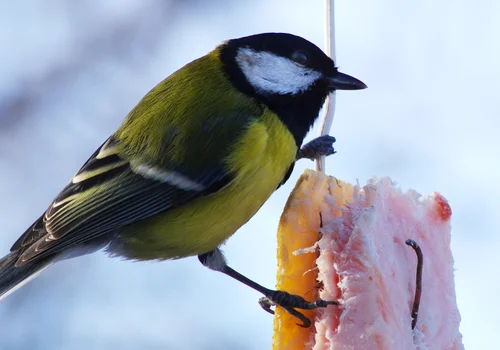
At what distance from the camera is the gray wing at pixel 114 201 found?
6.40ft

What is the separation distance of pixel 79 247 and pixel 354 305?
0.74 meters

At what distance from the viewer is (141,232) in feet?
6.56

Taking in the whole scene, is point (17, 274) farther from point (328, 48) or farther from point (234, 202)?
point (328, 48)

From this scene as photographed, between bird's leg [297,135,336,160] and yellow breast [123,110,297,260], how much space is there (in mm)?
33

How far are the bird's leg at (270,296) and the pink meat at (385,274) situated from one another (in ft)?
0.10

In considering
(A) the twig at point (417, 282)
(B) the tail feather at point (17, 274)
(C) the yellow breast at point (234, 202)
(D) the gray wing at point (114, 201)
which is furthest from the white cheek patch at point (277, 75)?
(B) the tail feather at point (17, 274)

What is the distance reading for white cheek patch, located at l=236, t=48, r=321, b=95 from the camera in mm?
2066

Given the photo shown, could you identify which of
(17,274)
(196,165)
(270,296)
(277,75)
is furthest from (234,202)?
(17,274)

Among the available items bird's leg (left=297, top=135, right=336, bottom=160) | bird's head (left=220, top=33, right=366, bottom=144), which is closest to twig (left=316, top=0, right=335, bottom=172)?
bird's leg (left=297, top=135, right=336, bottom=160)

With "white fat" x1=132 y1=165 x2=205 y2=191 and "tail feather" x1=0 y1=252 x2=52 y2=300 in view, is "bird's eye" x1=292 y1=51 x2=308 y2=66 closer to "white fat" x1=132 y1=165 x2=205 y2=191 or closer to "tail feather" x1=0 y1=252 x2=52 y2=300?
"white fat" x1=132 y1=165 x2=205 y2=191

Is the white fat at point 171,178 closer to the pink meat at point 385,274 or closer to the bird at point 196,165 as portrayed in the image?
the bird at point 196,165

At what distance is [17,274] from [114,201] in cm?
30

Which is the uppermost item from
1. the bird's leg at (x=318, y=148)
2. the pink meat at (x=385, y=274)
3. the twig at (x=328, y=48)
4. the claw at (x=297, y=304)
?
the twig at (x=328, y=48)

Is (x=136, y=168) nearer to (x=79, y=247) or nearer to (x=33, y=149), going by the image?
(x=79, y=247)
